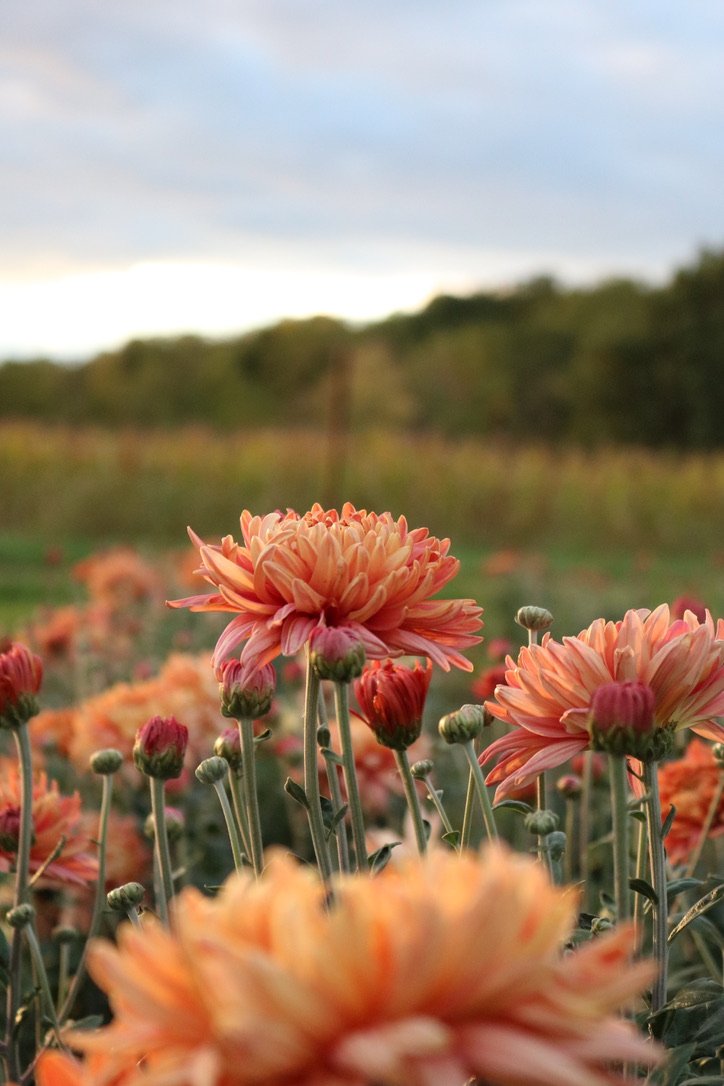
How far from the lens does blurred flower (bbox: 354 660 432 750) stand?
0.99 m

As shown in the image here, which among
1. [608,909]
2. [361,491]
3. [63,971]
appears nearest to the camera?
[608,909]

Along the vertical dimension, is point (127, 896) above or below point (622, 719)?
below

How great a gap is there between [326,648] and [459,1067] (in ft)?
1.40

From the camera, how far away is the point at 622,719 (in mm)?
756

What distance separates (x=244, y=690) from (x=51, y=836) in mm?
437

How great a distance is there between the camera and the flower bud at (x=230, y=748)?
3.46ft

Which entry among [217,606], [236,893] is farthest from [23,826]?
[236,893]

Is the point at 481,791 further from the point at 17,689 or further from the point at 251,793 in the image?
the point at 17,689

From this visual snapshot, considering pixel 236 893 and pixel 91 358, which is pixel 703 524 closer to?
pixel 236 893

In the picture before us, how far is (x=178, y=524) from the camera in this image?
988cm

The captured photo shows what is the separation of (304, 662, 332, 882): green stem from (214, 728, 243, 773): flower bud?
0.51 feet

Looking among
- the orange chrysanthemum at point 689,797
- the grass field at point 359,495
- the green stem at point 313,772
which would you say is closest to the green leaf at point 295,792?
the green stem at point 313,772

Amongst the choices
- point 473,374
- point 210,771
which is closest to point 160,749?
point 210,771

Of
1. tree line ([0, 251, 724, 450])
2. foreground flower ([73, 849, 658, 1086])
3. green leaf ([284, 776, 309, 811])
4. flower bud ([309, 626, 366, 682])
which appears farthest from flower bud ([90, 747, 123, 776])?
tree line ([0, 251, 724, 450])
